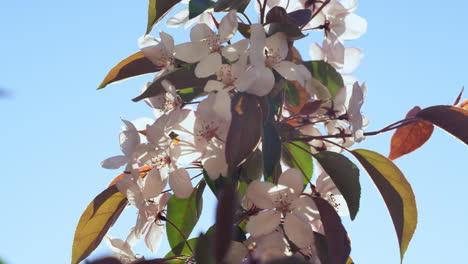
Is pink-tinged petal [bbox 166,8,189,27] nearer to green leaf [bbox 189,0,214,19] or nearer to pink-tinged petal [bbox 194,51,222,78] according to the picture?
green leaf [bbox 189,0,214,19]

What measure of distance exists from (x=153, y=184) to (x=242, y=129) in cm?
22

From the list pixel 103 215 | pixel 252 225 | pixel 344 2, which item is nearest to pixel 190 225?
pixel 103 215

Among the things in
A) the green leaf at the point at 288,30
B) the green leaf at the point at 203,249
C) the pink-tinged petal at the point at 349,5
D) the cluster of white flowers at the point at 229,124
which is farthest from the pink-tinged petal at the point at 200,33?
the green leaf at the point at 203,249

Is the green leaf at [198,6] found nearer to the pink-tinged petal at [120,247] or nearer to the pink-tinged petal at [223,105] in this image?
the pink-tinged petal at [223,105]

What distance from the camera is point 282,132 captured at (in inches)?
40.7

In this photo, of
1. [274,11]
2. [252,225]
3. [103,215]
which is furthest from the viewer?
[103,215]

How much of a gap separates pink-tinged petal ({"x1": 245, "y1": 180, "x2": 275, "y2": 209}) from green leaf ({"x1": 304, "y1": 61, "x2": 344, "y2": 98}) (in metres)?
0.28

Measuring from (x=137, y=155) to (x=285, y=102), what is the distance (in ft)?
1.12

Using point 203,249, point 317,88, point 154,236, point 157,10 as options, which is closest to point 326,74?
point 317,88

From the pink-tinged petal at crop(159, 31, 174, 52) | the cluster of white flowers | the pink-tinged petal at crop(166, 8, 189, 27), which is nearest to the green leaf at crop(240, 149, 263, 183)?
the cluster of white flowers

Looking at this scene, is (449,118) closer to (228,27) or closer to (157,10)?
(228,27)

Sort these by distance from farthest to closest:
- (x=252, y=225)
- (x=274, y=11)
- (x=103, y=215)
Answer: (x=103, y=215) → (x=274, y=11) → (x=252, y=225)

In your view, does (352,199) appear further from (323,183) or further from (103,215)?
(103,215)

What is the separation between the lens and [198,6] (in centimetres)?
106
